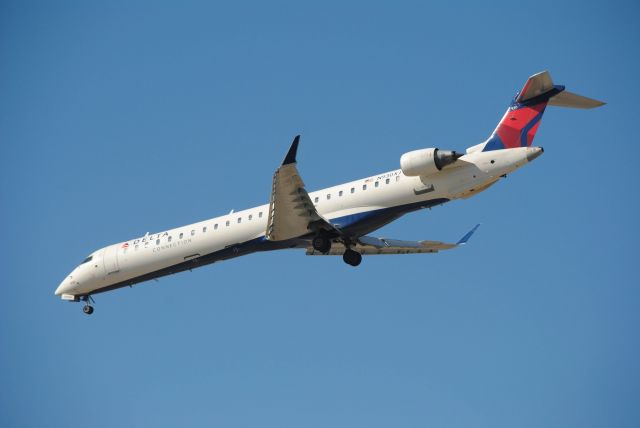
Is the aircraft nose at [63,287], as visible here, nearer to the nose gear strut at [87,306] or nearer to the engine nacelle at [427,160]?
the nose gear strut at [87,306]

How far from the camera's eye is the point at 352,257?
1198 inches

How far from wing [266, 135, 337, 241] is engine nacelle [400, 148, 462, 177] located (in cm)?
321

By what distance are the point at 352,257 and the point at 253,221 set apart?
12.1 feet

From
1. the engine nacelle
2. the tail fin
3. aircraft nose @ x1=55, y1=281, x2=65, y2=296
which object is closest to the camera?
the engine nacelle

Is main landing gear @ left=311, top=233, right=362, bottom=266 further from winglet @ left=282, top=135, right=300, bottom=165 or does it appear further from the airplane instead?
winglet @ left=282, top=135, right=300, bottom=165

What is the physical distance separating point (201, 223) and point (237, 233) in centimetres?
170

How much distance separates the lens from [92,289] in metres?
32.1

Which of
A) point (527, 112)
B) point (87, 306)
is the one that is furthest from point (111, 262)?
point (527, 112)

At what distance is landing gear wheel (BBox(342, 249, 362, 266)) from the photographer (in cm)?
3042

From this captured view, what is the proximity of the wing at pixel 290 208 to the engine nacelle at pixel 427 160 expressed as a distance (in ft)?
10.5

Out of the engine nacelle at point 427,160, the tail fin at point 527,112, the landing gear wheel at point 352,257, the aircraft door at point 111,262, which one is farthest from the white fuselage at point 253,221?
the landing gear wheel at point 352,257

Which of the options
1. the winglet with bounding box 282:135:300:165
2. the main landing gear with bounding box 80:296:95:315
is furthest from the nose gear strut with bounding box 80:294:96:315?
the winglet with bounding box 282:135:300:165

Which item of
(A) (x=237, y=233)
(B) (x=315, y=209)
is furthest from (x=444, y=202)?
(A) (x=237, y=233)

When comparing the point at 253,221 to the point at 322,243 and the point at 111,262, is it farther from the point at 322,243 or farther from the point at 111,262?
the point at 111,262
